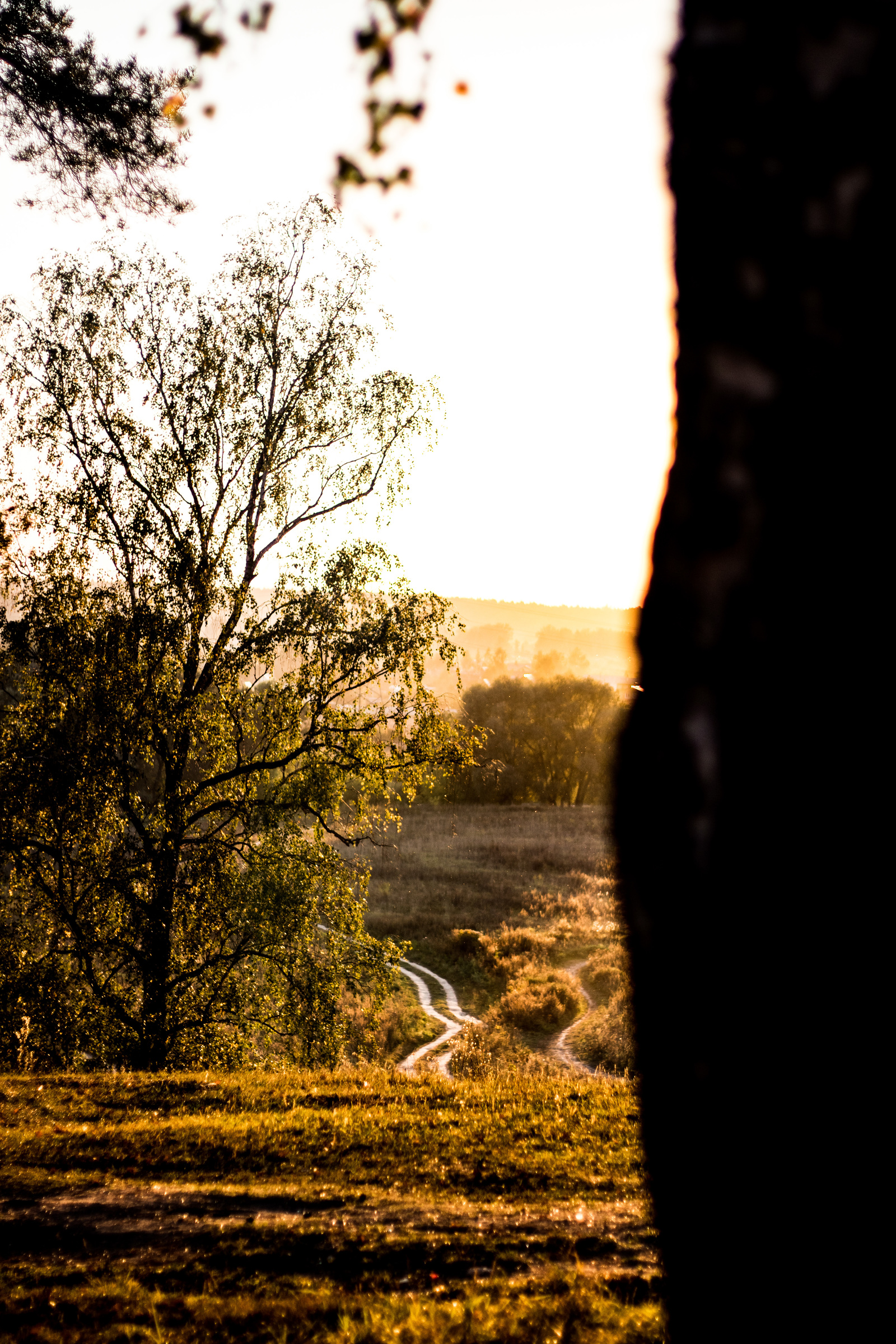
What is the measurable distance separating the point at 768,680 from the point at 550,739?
7171 centimetres

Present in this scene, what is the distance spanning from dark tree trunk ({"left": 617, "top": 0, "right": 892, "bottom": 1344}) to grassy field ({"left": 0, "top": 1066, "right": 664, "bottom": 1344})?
296 centimetres

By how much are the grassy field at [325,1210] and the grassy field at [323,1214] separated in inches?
0.7

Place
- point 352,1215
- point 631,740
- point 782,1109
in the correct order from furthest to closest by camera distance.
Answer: point 352,1215 → point 631,740 → point 782,1109

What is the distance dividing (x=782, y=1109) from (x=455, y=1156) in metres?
6.71

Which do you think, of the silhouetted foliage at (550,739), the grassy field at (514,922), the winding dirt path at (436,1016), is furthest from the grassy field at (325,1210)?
the silhouetted foliage at (550,739)

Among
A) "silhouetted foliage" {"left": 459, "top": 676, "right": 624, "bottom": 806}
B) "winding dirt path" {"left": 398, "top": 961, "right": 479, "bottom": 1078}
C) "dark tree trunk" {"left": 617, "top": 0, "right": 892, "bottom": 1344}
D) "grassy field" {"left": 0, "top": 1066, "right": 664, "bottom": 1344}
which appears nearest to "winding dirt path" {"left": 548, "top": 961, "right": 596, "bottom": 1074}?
"winding dirt path" {"left": 398, "top": 961, "right": 479, "bottom": 1078}

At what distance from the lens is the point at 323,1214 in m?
5.35

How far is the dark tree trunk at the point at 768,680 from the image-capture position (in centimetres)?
103

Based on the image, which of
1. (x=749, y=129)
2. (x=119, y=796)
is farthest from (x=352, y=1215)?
(x=119, y=796)

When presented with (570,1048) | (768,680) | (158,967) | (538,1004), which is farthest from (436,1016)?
(768,680)

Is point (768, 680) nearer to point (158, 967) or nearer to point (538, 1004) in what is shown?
point (158, 967)

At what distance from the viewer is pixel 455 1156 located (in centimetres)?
681

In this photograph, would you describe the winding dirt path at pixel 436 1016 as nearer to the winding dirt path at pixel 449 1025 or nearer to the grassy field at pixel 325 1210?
the winding dirt path at pixel 449 1025

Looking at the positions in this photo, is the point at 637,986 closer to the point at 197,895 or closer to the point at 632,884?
the point at 632,884
